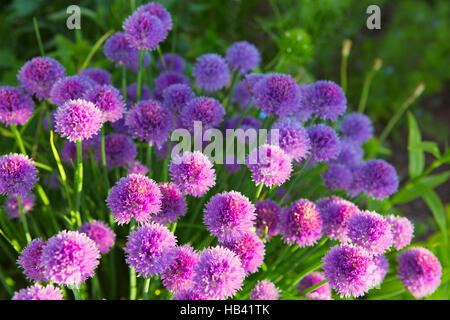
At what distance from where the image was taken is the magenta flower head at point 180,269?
0.64 m

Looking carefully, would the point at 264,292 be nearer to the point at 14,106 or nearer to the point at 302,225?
the point at 302,225

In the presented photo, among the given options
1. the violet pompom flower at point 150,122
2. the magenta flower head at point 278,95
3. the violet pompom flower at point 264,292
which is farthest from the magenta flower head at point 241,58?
the violet pompom flower at point 264,292

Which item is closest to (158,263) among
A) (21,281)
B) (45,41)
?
(21,281)

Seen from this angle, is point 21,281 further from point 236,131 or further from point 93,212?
point 236,131

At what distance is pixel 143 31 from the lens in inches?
32.4

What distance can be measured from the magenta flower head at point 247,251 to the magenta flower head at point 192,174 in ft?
0.33

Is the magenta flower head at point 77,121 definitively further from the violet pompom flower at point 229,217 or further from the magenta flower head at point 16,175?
the violet pompom flower at point 229,217

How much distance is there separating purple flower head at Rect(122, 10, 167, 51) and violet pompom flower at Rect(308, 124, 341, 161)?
0.36m

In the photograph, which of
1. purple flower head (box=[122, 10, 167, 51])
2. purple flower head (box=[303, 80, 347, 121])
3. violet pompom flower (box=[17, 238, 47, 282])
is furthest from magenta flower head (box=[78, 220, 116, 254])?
purple flower head (box=[303, 80, 347, 121])

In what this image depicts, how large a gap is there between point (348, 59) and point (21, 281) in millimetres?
1912

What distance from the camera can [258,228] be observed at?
31.9 inches

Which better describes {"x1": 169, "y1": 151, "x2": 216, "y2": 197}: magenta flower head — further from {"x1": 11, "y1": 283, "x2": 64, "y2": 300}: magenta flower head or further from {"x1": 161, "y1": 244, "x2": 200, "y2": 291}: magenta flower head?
{"x1": 11, "y1": 283, "x2": 64, "y2": 300}: magenta flower head

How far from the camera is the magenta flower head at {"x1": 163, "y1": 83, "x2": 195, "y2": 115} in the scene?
0.86m

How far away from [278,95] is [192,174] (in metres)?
0.26
